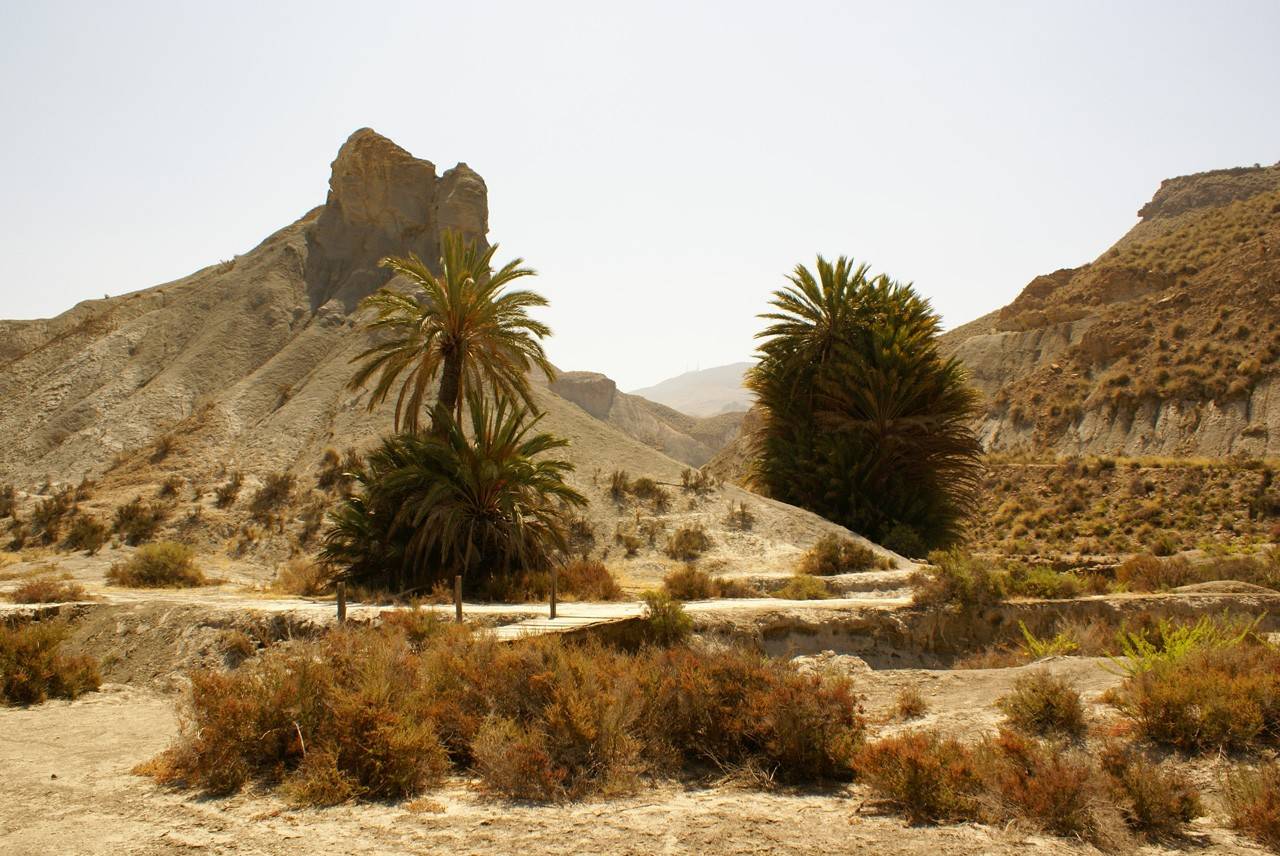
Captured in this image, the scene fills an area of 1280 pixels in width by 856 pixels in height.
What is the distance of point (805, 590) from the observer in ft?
58.2

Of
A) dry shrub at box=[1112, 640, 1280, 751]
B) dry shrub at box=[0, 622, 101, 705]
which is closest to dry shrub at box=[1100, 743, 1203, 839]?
dry shrub at box=[1112, 640, 1280, 751]

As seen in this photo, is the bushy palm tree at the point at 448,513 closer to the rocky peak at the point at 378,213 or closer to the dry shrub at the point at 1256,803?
the dry shrub at the point at 1256,803

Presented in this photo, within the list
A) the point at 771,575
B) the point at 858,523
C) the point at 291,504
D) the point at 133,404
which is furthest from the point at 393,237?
the point at 771,575

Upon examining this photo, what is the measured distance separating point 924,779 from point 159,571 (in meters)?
18.6

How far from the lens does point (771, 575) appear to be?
20656 mm

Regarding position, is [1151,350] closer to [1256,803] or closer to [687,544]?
[687,544]

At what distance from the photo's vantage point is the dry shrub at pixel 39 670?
35.7 ft

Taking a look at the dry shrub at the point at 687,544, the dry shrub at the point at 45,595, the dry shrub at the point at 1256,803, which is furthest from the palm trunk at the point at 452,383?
the dry shrub at the point at 1256,803

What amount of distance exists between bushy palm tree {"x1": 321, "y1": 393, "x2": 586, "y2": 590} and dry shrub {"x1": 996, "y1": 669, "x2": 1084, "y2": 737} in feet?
37.3

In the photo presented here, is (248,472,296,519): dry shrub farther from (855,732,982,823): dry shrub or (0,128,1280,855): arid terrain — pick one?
(855,732,982,823): dry shrub

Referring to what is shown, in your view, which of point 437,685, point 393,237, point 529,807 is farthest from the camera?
point 393,237

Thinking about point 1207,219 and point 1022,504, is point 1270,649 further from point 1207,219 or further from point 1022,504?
point 1207,219

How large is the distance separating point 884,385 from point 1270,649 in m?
19.3

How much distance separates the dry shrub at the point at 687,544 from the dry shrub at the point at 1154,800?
18042 mm
